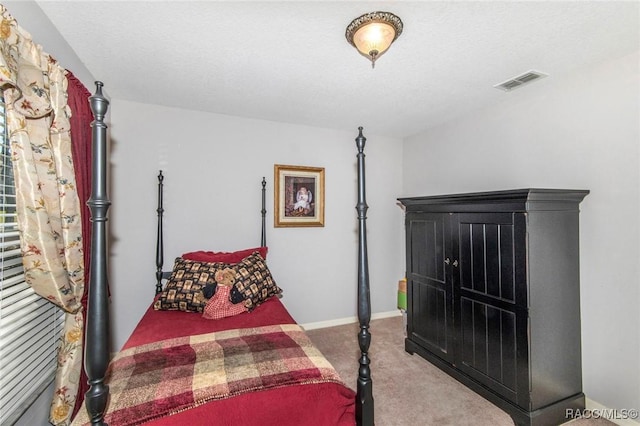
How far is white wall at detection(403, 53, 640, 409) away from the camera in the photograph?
6.27ft

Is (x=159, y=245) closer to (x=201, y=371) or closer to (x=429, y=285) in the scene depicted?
(x=201, y=371)

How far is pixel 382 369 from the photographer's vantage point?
2619 millimetres

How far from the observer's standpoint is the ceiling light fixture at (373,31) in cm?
155

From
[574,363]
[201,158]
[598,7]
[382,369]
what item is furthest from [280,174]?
[574,363]

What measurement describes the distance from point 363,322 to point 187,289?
1.41m

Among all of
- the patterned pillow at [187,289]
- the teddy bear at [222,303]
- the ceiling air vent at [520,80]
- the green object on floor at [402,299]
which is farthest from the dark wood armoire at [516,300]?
the patterned pillow at [187,289]

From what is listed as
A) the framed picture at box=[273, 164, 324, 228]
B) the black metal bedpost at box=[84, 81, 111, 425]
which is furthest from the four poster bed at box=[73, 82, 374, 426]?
the framed picture at box=[273, 164, 324, 228]

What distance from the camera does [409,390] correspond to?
2320 mm

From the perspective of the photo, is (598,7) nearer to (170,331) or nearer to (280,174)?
(280,174)

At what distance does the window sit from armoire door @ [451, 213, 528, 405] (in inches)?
106

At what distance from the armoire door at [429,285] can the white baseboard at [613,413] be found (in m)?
0.90

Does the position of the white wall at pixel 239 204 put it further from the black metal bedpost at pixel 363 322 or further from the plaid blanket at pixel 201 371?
the black metal bedpost at pixel 363 322

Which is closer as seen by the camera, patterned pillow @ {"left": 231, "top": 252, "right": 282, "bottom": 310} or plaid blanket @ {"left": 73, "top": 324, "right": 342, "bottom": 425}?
plaid blanket @ {"left": 73, "top": 324, "right": 342, "bottom": 425}

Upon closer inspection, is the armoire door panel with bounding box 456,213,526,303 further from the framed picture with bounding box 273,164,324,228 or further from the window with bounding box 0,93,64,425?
the window with bounding box 0,93,64,425
